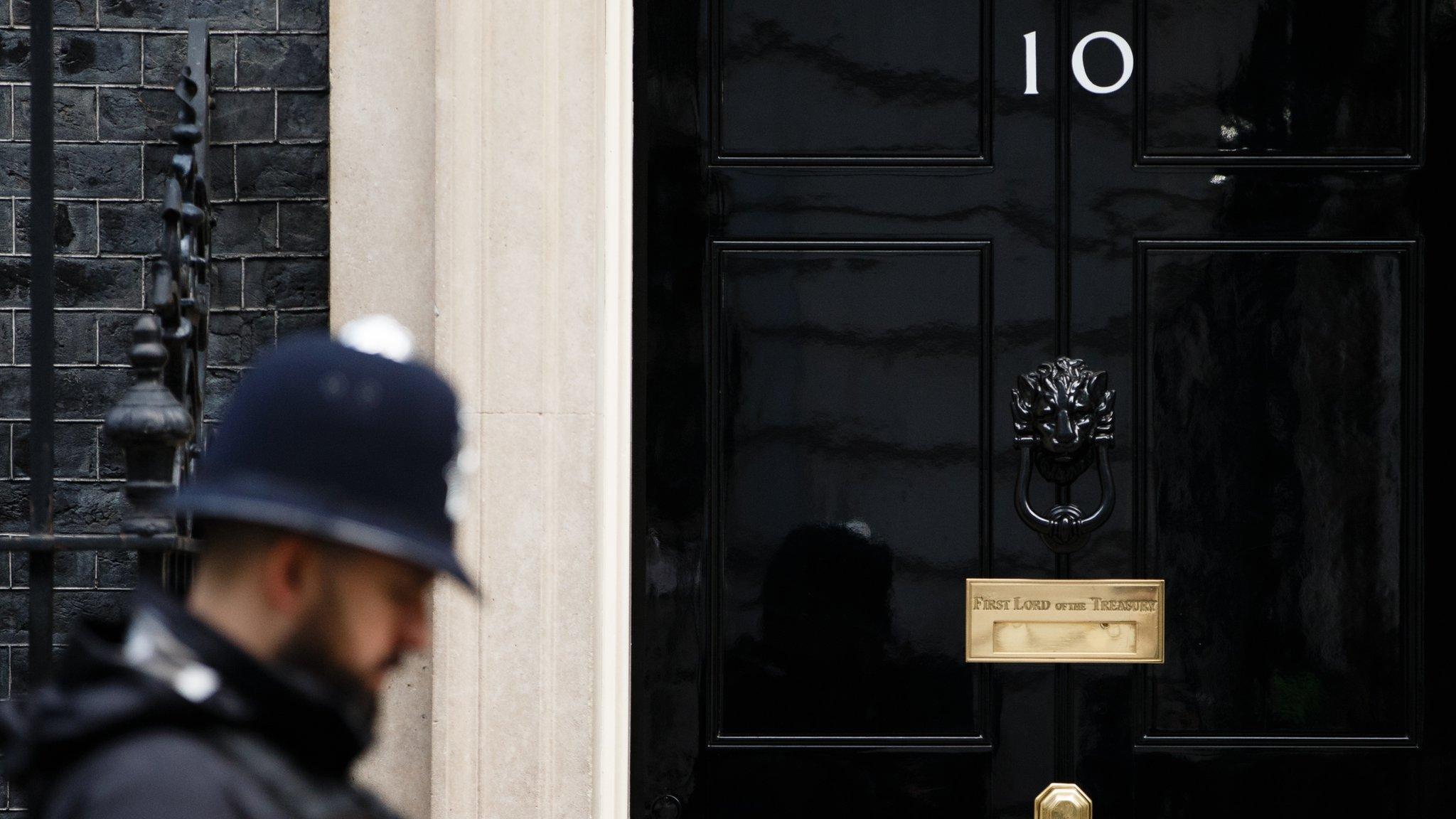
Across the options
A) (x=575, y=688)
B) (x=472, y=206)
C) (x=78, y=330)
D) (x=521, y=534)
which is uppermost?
(x=472, y=206)

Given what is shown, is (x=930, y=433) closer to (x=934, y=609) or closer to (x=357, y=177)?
(x=934, y=609)

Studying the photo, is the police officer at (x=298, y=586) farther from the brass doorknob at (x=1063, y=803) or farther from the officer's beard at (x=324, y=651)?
the brass doorknob at (x=1063, y=803)

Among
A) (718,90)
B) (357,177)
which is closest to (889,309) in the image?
(718,90)

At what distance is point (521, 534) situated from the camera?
11.8 ft

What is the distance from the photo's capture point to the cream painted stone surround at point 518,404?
11.8 feet

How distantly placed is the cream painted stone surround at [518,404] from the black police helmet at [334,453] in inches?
88.0

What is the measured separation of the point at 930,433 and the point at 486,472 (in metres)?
1.12

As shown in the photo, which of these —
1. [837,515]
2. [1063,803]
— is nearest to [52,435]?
[837,515]

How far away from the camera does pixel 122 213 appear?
3877 millimetres

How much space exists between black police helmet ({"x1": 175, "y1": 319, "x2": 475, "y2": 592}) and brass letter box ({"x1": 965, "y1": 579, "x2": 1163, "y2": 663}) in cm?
268

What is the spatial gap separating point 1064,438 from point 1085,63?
37.9 inches

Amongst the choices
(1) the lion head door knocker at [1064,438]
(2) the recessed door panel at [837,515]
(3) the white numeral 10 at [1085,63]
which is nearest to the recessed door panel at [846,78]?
(3) the white numeral 10 at [1085,63]

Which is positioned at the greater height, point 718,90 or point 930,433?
point 718,90

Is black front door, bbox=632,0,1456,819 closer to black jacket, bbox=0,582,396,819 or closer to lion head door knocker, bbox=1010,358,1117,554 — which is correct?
lion head door knocker, bbox=1010,358,1117,554
